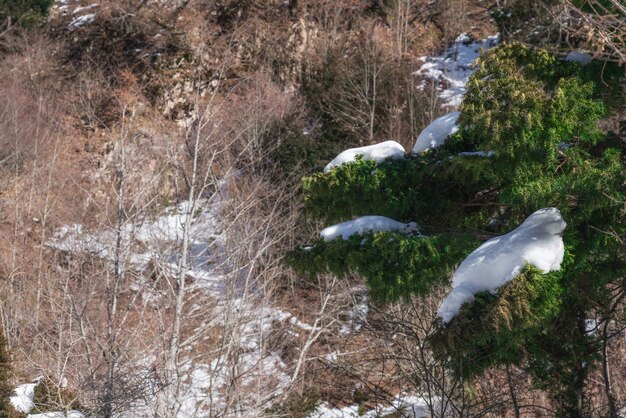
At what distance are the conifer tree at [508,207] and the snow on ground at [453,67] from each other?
14.8 m

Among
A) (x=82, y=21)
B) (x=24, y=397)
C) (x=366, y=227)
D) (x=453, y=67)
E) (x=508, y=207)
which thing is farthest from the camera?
(x=82, y=21)

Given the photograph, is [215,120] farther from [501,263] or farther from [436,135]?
[501,263]

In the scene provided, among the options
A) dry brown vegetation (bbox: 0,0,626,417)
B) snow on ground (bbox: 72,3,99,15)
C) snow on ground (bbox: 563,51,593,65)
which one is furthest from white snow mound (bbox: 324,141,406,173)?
snow on ground (bbox: 72,3,99,15)

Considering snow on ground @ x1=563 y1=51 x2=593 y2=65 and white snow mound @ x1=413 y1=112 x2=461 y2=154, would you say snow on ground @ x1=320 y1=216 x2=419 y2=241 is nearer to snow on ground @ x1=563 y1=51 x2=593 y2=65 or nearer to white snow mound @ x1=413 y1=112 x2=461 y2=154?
white snow mound @ x1=413 y1=112 x2=461 y2=154

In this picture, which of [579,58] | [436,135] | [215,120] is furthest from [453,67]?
[579,58]

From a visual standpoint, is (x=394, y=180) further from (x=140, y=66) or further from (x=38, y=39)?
(x=38, y=39)

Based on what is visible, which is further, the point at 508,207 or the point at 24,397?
the point at 24,397

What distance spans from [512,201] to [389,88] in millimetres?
15647

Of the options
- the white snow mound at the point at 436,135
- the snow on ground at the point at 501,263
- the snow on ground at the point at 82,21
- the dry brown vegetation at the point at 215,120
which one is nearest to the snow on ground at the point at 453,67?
the dry brown vegetation at the point at 215,120

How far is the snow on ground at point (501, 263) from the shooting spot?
5.14 metres

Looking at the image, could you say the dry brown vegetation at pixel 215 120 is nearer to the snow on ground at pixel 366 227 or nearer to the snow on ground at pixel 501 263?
the snow on ground at pixel 366 227

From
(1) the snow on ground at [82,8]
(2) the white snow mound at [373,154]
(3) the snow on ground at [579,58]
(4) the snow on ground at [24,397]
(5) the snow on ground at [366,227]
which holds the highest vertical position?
(3) the snow on ground at [579,58]

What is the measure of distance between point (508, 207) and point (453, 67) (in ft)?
58.9

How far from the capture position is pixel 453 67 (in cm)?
2436
